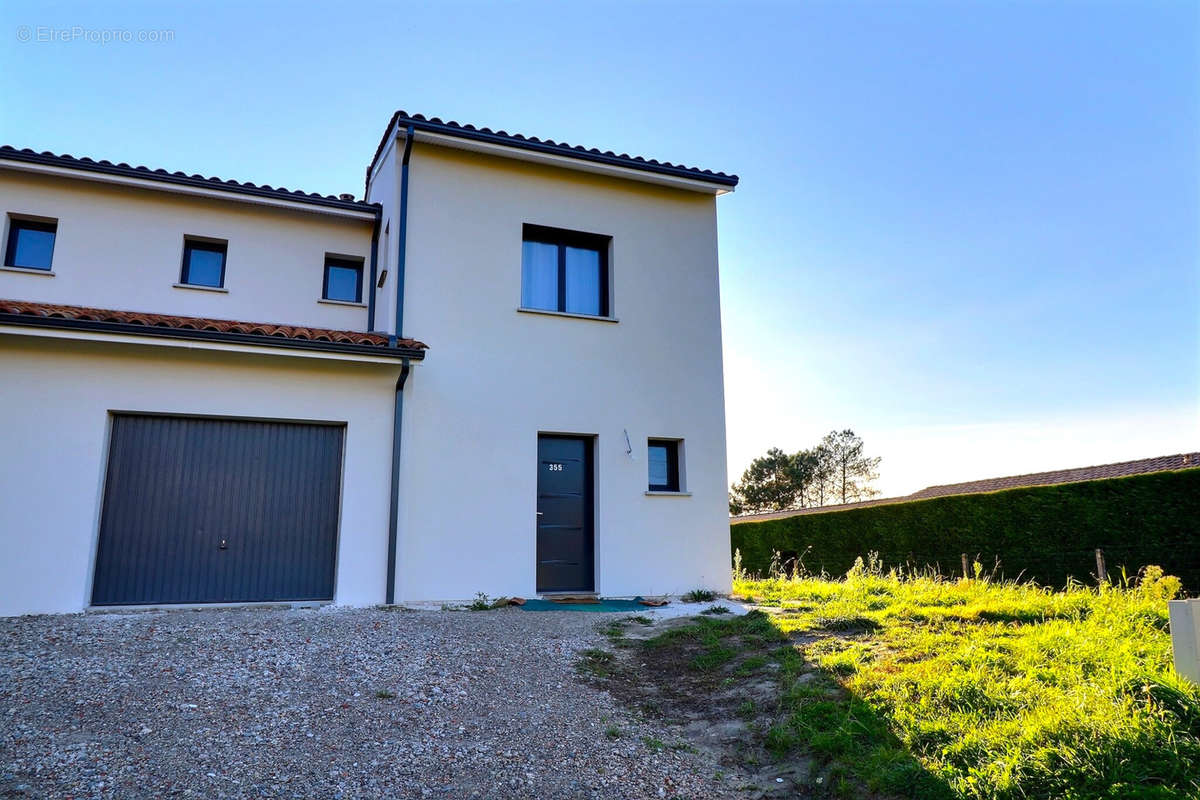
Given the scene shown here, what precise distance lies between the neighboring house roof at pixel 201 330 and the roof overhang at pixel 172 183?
101 inches

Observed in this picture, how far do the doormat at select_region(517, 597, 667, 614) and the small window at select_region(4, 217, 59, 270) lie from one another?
324 inches

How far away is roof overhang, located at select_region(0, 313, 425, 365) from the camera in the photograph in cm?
719

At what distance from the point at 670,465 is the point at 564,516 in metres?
1.75

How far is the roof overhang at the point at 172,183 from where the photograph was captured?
948 centimetres

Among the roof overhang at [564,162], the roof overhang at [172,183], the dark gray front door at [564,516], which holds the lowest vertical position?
the dark gray front door at [564,516]

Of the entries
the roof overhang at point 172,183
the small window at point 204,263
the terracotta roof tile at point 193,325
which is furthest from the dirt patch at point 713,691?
the small window at point 204,263

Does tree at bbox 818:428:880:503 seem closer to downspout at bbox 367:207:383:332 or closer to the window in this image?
the window

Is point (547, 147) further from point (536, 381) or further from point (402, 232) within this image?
point (536, 381)

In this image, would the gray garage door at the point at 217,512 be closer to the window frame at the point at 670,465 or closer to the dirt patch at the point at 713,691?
the dirt patch at the point at 713,691

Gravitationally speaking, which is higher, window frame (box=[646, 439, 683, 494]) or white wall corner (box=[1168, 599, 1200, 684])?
window frame (box=[646, 439, 683, 494])

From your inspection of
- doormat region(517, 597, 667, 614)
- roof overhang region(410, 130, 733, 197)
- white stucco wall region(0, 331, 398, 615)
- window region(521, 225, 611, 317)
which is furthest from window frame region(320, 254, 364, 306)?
doormat region(517, 597, 667, 614)

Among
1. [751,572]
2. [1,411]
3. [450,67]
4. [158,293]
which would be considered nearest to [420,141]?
[450,67]

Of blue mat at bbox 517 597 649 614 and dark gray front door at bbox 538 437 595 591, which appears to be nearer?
blue mat at bbox 517 597 649 614

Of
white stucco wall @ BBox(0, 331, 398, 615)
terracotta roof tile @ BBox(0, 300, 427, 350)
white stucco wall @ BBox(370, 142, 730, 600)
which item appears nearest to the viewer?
white stucco wall @ BBox(0, 331, 398, 615)
